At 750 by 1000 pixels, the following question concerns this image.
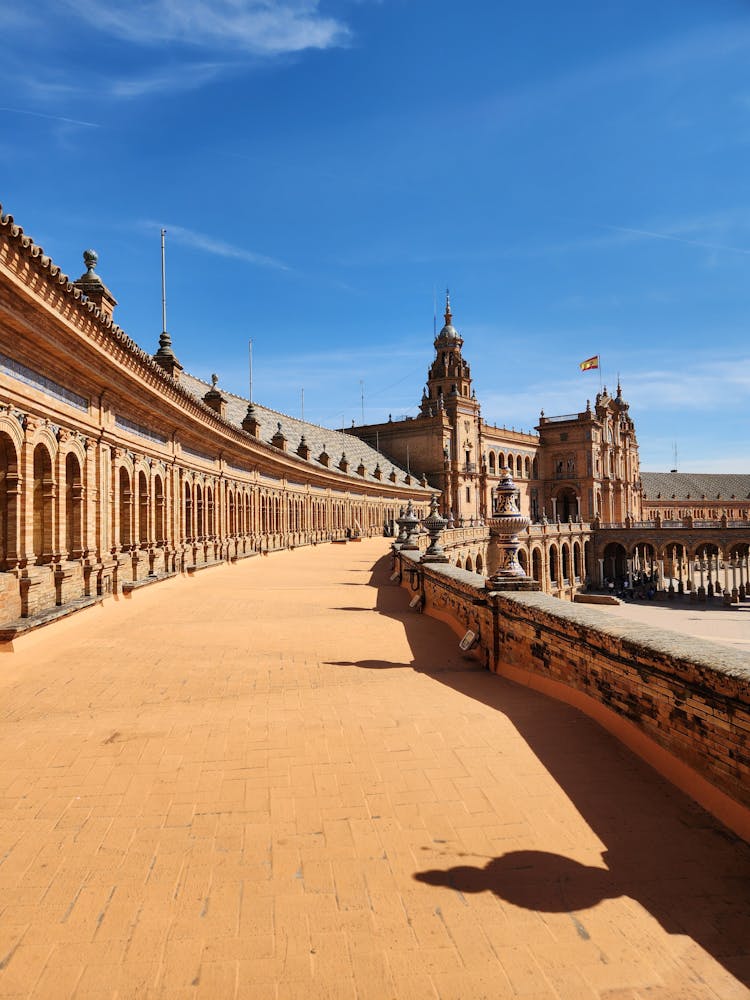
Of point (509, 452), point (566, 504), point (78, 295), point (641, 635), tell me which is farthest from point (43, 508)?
point (566, 504)

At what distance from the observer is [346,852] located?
3.90 meters

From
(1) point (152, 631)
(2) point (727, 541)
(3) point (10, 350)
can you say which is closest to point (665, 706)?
(1) point (152, 631)

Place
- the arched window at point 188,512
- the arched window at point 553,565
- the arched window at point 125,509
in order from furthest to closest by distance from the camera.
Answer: the arched window at point 553,565
the arched window at point 188,512
the arched window at point 125,509

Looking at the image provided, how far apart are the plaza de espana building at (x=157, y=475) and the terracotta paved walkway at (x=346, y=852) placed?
13.8 feet

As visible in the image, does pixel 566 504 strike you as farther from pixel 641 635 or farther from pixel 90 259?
pixel 641 635

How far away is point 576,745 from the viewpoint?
18.5 ft

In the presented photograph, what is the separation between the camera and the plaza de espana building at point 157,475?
1001 cm

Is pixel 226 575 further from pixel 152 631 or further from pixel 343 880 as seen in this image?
pixel 343 880

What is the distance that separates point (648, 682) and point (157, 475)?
1586 cm

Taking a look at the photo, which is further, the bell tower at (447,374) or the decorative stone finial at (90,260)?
the bell tower at (447,374)

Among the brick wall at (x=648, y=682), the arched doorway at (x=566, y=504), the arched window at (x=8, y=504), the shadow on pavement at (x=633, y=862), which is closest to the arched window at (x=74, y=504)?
the arched window at (x=8, y=504)

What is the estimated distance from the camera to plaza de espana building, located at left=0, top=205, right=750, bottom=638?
10.0 metres

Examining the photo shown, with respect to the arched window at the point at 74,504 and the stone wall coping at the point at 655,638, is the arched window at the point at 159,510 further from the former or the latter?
the stone wall coping at the point at 655,638

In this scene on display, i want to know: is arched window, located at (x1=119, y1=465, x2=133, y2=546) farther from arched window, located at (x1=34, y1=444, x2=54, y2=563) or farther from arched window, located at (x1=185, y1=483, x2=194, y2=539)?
arched window, located at (x1=185, y1=483, x2=194, y2=539)
